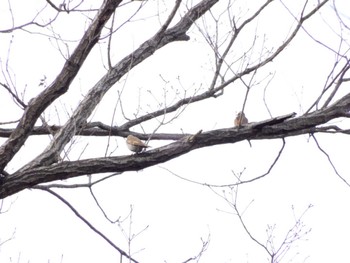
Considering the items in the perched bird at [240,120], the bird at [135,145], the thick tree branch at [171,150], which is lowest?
the thick tree branch at [171,150]

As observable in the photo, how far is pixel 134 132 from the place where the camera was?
17.2 feet

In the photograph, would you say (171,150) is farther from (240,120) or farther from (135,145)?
(240,120)

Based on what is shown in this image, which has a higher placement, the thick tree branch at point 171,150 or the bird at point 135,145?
the bird at point 135,145

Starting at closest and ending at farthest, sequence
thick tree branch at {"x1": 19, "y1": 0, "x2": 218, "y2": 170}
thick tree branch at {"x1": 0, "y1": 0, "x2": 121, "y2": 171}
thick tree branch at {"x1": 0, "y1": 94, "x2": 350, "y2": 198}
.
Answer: thick tree branch at {"x1": 0, "y1": 0, "x2": 121, "y2": 171}
thick tree branch at {"x1": 0, "y1": 94, "x2": 350, "y2": 198}
thick tree branch at {"x1": 19, "y1": 0, "x2": 218, "y2": 170}

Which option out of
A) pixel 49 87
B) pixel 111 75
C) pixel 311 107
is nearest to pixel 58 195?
pixel 111 75

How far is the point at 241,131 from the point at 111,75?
1.17 metres

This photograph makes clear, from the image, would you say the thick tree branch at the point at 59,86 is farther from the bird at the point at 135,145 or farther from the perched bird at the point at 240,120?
the perched bird at the point at 240,120

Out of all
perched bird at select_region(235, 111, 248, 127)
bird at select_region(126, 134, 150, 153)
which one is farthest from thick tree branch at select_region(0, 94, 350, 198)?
bird at select_region(126, 134, 150, 153)

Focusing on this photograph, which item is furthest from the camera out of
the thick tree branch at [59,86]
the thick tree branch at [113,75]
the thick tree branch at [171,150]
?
the thick tree branch at [113,75]

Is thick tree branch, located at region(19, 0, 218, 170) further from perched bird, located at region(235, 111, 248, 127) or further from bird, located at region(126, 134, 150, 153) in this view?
perched bird, located at region(235, 111, 248, 127)

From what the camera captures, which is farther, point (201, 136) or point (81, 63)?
point (201, 136)

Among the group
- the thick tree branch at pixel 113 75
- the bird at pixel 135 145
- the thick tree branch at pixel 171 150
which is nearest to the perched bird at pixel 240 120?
the thick tree branch at pixel 171 150

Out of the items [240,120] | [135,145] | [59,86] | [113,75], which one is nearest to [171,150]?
[135,145]

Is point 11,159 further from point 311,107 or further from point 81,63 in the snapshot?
point 311,107
